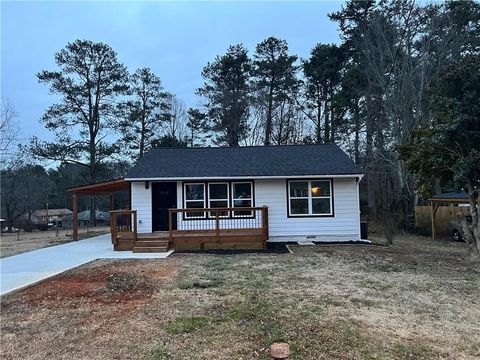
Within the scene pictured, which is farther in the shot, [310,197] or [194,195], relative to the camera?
[194,195]

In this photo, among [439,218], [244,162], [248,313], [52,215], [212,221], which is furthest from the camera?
[52,215]

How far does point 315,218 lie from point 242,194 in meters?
2.81

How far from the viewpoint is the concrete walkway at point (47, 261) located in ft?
23.8

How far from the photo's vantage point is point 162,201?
45.1ft

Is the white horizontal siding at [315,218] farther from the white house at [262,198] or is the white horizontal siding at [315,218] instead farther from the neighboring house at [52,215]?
the neighboring house at [52,215]

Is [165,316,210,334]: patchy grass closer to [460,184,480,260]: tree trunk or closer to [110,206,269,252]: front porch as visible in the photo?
[110,206,269,252]: front porch

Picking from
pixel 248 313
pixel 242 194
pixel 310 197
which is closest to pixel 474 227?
pixel 310 197

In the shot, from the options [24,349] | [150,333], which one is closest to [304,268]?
[150,333]

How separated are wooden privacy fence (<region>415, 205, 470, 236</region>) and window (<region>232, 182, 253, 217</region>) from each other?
952 cm

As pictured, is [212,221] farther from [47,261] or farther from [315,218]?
[47,261]

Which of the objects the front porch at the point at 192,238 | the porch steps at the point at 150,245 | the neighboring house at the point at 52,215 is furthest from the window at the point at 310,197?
the neighboring house at the point at 52,215

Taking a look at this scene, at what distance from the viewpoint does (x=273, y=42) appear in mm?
28312

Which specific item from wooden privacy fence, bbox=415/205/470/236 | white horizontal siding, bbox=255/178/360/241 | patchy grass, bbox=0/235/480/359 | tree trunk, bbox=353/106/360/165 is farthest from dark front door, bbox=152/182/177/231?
tree trunk, bbox=353/106/360/165

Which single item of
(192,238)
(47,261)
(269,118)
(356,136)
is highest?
(269,118)
